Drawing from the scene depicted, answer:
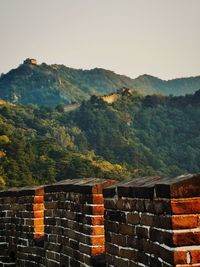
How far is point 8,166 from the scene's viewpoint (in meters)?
61.8

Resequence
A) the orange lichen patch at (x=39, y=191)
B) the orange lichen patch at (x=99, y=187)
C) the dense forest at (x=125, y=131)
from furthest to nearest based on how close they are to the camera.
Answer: the dense forest at (x=125, y=131), the orange lichen patch at (x=39, y=191), the orange lichen patch at (x=99, y=187)

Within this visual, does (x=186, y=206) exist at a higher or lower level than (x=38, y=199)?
lower

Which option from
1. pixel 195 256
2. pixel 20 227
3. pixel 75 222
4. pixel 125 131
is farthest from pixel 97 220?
pixel 125 131

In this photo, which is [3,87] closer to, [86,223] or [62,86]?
[62,86]

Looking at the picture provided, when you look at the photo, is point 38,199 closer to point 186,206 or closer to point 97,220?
point 97,220

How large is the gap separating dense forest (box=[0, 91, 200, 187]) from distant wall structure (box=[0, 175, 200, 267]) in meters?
70.0

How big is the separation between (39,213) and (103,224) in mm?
1672

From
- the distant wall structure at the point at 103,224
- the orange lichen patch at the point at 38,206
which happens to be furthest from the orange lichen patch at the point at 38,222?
the orange lichen patch at the point at 38,206

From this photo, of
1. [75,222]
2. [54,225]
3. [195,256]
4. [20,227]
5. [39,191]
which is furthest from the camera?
Result: [20,227]

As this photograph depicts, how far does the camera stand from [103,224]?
4250mm

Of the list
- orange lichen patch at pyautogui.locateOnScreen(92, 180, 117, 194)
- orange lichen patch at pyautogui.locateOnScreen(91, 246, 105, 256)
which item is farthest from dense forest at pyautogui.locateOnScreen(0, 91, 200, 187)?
orange lichen patch at pyautogui.locateOnScreen(92, 180, 117, 194)

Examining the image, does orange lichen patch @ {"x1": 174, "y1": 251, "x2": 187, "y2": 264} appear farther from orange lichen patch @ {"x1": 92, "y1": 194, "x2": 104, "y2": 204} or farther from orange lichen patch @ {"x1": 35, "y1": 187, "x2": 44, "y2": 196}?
orange lichen patch @ {"x1": 35, "y1": 187, "x2": 44, "y2": 196}

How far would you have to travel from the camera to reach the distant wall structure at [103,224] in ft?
8.62

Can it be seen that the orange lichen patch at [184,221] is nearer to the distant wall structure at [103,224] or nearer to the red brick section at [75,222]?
the distant wall structure at [103,224]
